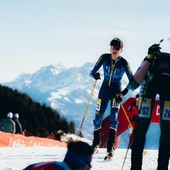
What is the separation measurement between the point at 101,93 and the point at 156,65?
8.34 ft

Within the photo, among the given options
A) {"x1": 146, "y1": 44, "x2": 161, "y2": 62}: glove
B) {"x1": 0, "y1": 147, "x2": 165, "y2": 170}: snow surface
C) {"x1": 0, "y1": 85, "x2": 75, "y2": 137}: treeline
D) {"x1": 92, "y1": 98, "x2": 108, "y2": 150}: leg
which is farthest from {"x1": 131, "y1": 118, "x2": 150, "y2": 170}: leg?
{"x1": 0, "y1": 85, "x2": 75, "y2": 137}: treeline

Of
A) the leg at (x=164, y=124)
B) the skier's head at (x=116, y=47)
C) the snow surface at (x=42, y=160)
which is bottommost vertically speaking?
the snow surface at (x=42, y=160)

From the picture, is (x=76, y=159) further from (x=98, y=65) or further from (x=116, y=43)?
(x=98, y=65)

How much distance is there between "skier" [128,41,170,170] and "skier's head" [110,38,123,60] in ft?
6.79

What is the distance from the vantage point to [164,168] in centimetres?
607

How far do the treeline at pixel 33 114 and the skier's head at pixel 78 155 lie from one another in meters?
45.9

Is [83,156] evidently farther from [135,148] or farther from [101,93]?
[101,93]

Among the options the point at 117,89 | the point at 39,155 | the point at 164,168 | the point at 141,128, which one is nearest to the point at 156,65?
the point at 141,128

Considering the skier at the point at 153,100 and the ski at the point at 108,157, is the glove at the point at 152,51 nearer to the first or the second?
the skier at the point at 153,100

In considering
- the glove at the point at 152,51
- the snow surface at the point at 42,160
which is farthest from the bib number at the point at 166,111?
the snow surface at the point at 42,160

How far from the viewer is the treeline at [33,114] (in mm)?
50969

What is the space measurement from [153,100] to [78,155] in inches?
107

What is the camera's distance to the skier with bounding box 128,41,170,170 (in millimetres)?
6074

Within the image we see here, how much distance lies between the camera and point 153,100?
6176 mm
